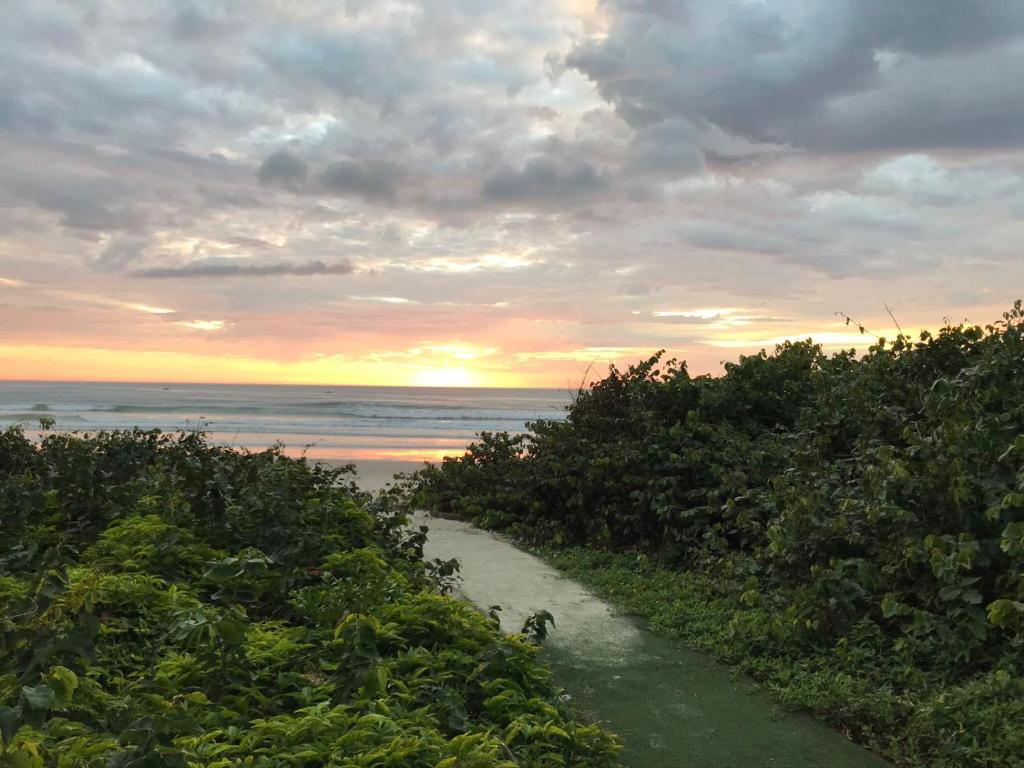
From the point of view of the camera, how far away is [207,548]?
485 cm

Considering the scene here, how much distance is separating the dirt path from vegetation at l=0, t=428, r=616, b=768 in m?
0.56

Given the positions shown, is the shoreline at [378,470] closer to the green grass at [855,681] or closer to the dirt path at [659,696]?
the dirt path at [659,696]

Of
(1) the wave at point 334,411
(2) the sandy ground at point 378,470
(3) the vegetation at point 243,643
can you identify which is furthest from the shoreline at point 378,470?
(1) the wave at point 334,411

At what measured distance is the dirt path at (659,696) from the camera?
3910mm

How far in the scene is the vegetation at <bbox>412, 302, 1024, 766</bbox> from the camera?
4328mm

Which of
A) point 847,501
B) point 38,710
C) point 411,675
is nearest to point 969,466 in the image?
point 847,501

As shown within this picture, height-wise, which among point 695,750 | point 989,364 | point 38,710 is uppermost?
point 989,364

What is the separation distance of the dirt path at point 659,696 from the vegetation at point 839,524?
0.77ft

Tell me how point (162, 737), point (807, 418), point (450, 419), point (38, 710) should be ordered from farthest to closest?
point (450, 419), point (807, 418), point (162, 737), point (38, 710)

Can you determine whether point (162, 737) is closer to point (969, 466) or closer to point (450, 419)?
point (969, 466)

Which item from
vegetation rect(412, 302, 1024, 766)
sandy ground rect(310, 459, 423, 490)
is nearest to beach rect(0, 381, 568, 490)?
sandy ground rect(310, 459, 423, 490)

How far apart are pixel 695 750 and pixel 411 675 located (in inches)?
60.6

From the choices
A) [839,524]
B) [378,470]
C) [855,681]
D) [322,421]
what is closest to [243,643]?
[855,681]

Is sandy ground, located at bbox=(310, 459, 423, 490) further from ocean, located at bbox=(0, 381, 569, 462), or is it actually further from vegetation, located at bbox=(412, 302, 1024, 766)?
vegetation, located at bbox=(412, 302, 1024, 766)
